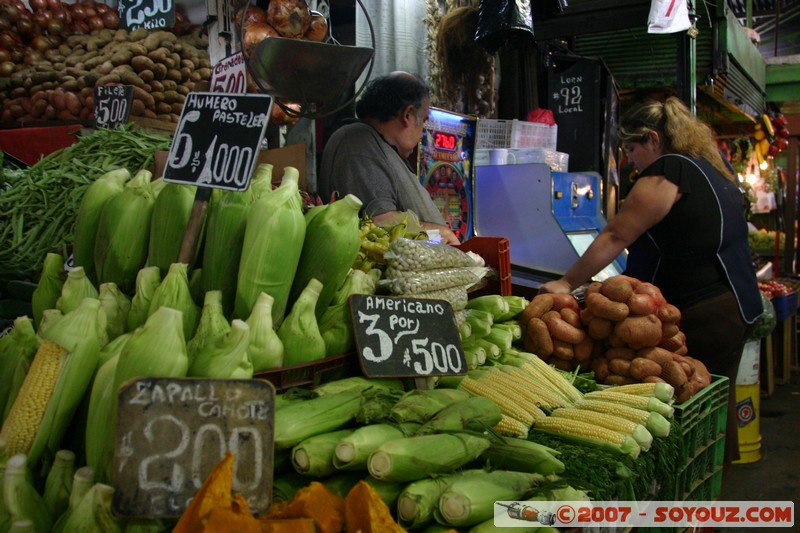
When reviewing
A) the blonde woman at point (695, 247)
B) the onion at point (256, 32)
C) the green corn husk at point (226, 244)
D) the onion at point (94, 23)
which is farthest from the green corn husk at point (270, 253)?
the onion at point (94, 23)

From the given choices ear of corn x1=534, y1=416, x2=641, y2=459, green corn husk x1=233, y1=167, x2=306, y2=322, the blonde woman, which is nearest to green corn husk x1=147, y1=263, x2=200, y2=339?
green corn husk x1=233, y1=167, x2=306, y2=322

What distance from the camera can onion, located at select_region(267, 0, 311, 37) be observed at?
445 cm

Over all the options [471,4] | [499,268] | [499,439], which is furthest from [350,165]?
[471,4]

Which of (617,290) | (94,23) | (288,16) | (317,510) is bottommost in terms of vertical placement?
(317,510)

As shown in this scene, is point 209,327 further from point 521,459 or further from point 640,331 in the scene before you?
point 640,331

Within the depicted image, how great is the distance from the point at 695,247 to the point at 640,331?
4.00 ft

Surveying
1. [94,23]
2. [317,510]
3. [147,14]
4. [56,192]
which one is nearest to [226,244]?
[317,510]

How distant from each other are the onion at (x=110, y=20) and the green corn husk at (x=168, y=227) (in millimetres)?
6091

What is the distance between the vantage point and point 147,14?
5742 millimetres

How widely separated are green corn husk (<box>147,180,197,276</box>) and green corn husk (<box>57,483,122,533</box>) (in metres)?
0.85

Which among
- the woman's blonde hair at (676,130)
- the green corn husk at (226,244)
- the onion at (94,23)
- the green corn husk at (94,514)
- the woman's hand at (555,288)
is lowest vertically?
the green corn husk at (94,514)

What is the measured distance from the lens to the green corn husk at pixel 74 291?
5.88 ft

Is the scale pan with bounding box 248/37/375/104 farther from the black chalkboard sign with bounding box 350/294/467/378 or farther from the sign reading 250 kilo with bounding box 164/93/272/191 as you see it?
the black chalkboard sign with bounding box 350/294/467/378

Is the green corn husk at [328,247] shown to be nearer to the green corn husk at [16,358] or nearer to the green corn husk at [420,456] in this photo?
the green corn husk at [420,456]
